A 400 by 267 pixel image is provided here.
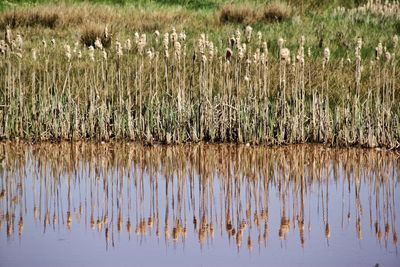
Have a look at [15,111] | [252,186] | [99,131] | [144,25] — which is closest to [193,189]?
[252,186]

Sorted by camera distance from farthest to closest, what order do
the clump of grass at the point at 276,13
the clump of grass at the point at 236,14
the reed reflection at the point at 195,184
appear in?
the clump of grass at the point at 276,13, the clump of grass at the point at 236,14, the reed reflection at the point at 195,184

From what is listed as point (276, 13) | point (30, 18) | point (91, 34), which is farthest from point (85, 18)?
point (276, 13)

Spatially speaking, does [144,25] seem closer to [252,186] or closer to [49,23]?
[49,23]

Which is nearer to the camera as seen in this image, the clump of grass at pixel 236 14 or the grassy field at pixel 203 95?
the grassy field at pixel 203 95

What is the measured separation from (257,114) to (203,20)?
731cm

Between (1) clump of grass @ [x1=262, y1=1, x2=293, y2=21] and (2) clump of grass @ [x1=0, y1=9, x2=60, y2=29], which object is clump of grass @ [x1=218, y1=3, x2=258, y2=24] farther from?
(2) clump of grass @ [x1=0, y1=9, x2=60, y2=29]

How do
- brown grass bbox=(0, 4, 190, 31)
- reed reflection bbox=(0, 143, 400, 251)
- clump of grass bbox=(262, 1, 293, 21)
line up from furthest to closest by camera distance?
1. clump of grass bbox=(262, 1, 293, 21)
2. brown grass bbox=(0, 4, 190, 31)
3. reed reflection bbox=(0, 143, 400, 251)

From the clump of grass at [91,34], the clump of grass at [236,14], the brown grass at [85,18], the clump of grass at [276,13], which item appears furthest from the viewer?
the clump of grass at [276,13]

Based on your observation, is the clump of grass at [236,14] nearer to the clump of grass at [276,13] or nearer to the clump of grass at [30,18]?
the clump of grass at [276,13]

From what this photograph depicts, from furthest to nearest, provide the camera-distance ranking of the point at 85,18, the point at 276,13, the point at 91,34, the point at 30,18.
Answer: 1. the point at 276,13
2. the point at 85,18
3. the point at 30,18
4. the point at 91,34

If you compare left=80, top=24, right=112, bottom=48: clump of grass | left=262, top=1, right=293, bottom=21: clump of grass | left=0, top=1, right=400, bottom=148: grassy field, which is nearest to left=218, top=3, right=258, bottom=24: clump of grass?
left=262, top=1, right=293, bottom=21: clump of grass

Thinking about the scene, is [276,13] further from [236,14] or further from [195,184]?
[195,184]

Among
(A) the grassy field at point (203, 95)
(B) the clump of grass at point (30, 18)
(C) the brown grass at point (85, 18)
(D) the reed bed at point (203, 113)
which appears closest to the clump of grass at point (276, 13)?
(C) the brown grass at point (85, 18)

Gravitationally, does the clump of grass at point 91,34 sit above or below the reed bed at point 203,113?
above
